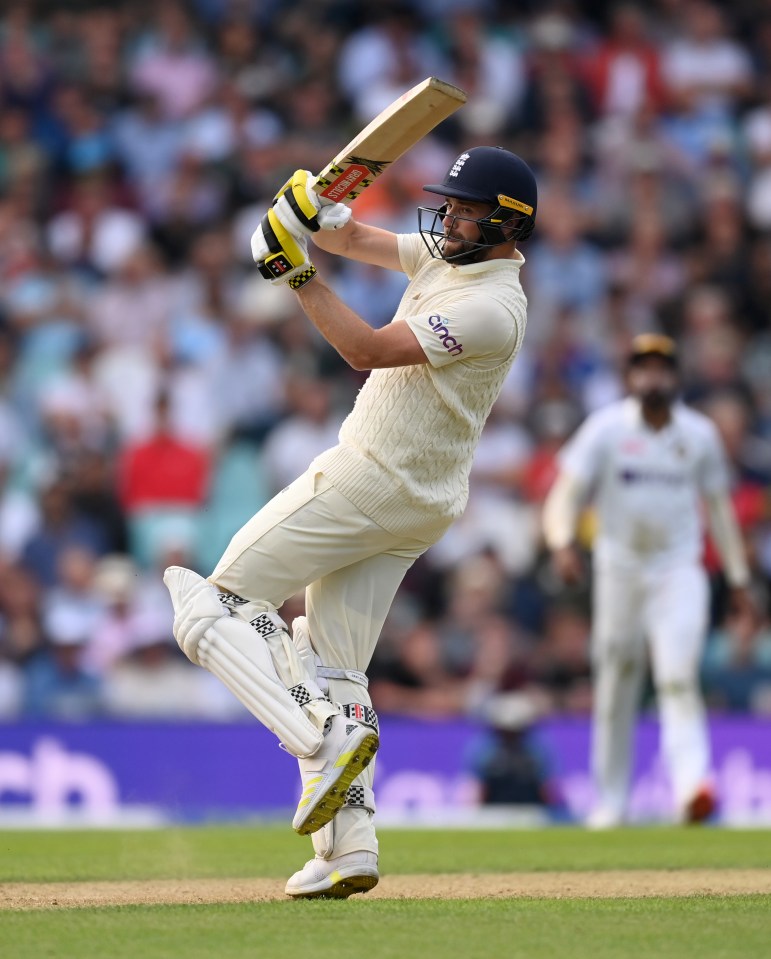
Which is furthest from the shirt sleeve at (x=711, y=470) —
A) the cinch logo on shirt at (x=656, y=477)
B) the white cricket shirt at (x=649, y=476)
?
the cinch logo on shirt at (x=656, y=477)

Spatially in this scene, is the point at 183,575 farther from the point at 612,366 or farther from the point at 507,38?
the point at 507,38

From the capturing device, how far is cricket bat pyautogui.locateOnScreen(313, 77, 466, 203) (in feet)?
17.9

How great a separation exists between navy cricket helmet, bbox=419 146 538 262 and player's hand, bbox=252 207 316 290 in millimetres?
454

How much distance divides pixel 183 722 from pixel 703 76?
730 centimetres

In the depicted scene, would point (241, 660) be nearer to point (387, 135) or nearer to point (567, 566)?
point (387, 135)

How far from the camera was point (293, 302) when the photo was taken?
41.5 ft

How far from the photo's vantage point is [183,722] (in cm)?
1009

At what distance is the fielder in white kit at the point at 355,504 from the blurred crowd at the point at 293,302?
438 centimetres

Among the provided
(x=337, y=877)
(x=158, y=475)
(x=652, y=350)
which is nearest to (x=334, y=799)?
(x=337, y=877)

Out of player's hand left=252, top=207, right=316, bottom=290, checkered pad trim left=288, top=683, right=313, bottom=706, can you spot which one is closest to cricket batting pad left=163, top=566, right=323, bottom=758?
checkered pad trim left=288, top=683, right=313, bottom=706

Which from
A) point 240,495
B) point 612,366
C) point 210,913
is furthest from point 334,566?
point 612,366

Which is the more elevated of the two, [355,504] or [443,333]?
[443,333]

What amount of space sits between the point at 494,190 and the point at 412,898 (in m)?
2.19

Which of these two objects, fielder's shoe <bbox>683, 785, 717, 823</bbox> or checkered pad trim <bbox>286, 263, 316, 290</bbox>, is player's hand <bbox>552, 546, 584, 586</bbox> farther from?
checkered pad trim <bbox>286, 263, 316, 290</bbox>
